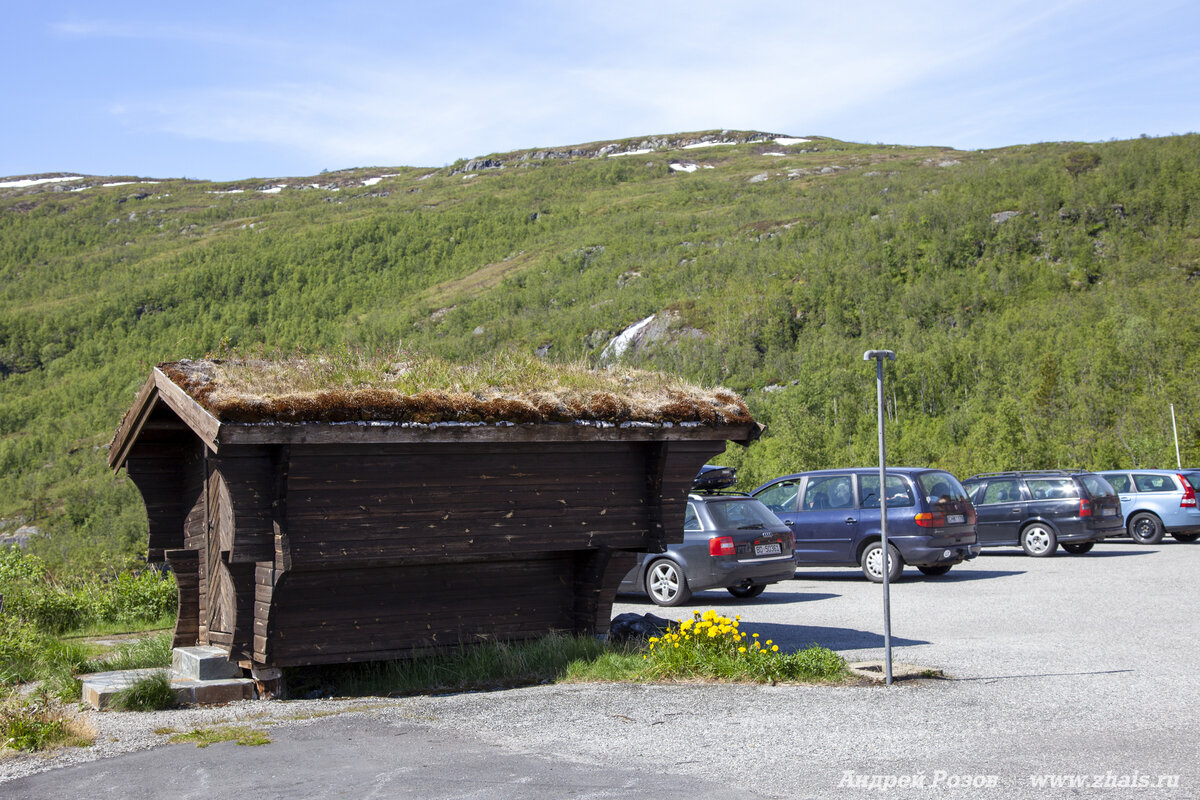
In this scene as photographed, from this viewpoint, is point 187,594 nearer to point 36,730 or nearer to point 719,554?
point 36,730

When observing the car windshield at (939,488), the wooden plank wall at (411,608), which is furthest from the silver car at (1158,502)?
the wooden plank wall at (411,608)

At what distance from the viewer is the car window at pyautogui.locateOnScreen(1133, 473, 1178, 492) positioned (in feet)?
78.3

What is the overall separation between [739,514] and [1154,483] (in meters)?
14.6

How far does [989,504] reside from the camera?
21.5 metres

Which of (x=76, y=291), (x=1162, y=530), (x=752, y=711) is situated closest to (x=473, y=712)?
(x=752, y=711)

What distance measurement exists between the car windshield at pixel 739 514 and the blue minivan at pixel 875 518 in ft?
6.77

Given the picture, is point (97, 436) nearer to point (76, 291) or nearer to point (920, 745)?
point (76, 291)

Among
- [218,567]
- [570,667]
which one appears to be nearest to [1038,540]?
[570,667]

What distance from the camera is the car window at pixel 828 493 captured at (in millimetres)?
17266

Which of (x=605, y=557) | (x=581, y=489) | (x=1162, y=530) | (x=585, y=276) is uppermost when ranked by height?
(x=585, y=276)

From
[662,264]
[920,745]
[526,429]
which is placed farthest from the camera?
[662,264]

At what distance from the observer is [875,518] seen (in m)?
16.7

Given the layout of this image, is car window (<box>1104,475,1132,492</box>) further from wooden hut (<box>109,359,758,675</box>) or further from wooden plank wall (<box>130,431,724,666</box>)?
wooden plank wall (<box>130,431,724,666</box>)

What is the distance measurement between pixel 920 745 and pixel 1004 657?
3.71m
